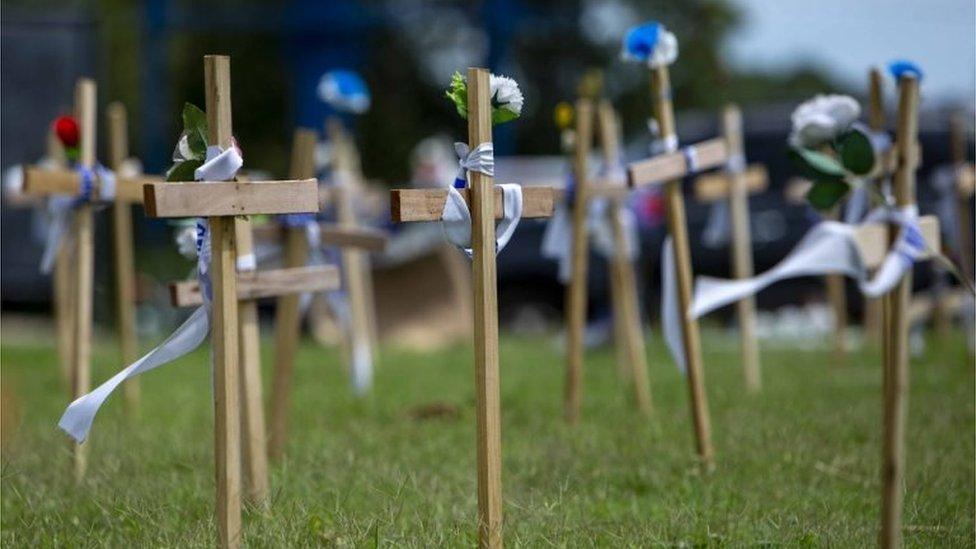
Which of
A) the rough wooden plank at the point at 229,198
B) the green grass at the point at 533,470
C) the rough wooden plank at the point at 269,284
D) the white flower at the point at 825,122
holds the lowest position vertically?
the green grass at the point at 533,470

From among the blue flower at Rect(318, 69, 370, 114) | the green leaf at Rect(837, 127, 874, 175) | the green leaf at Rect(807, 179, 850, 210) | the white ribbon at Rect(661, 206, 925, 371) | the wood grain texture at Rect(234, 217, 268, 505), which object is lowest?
the wood grain texture at Rect(234, 217, 268, 505)

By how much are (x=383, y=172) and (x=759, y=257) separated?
16041mm

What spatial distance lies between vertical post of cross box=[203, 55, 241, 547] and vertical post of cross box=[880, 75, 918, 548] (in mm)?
1576

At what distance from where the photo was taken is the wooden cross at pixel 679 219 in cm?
525

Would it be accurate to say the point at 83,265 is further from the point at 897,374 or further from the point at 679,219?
the point at 897,374

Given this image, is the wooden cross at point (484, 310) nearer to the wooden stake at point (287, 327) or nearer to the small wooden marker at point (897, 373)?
the small wooden marker at point (897, 373)

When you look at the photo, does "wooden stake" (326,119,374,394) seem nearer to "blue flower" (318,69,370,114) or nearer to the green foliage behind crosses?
"blue flower" (318,69,370,114)

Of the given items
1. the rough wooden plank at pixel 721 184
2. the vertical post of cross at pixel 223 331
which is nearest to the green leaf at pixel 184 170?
the vertical post of cross at pixel 223 331

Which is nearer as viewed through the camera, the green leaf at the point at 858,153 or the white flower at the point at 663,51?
the green leaf at the point at 858,153

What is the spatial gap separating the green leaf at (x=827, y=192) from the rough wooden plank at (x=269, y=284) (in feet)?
5.09

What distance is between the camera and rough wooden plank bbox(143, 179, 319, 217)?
3.45 meters

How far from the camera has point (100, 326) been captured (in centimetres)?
1309

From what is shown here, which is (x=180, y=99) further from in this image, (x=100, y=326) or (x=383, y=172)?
(x=100, y=326)

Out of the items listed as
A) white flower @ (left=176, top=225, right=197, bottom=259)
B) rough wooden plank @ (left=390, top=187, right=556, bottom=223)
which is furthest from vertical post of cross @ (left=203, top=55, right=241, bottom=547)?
white flower @ (left=176, top=225, right=197, bottom=259)
